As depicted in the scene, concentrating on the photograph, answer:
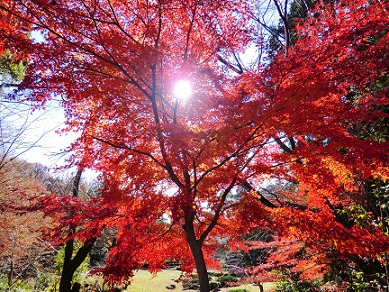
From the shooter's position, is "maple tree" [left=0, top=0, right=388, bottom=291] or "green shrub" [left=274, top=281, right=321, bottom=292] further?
"green shrub" [left=274, top=281, right=321, bottom=292]

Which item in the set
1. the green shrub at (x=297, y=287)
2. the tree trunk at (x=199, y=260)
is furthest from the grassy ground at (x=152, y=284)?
the tree trunk at (x=199, y=260)

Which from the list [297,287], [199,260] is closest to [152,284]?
[297,287]

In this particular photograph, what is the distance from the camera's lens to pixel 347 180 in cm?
644

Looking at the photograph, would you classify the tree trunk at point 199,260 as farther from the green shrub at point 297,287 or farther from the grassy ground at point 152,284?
the grassy ground at point 152,284

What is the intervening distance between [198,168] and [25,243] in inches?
455

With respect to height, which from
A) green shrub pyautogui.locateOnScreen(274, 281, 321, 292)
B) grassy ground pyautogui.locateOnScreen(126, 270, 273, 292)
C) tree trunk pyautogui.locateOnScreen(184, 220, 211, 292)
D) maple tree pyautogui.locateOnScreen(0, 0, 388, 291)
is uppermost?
maple tree pyautogui.locateOnScreen(0, 0, 388, 291)

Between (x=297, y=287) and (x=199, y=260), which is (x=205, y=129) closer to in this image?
(x=199, y=260)

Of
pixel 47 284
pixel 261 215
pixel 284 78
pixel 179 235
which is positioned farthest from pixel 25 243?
pixel 284 78

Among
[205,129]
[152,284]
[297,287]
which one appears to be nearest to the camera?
[205,129]

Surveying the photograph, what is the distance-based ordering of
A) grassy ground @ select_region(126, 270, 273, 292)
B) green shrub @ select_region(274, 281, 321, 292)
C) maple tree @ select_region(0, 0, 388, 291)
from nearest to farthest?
maple tree @ select_region(0, 0, 388, 291) < green shrub @ select_region(274, 281, 321, 292) < grassy ground @ select_region(126, 270, 273, 292)

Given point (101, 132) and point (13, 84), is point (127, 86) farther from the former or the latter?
point (13, 84)

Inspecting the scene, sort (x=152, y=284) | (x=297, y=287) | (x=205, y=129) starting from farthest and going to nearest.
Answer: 1. (x=152, y=284)
2. (x=297, y=287)
3. (x=205, y=129)

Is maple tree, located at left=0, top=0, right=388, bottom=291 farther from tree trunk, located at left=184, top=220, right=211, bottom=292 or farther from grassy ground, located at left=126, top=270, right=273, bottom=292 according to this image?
grassy ground, located at left=126, top=270, right=273, bottom=292

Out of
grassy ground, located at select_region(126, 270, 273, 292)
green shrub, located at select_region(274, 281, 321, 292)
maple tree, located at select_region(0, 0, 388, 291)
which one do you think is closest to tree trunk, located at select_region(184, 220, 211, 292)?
maple tree, located at select_region(0, 0, 388, 291)
